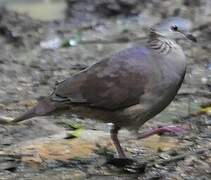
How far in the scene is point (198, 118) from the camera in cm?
666

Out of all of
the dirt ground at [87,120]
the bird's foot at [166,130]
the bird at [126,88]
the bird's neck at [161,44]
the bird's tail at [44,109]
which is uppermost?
the bird's neck at [161,44]

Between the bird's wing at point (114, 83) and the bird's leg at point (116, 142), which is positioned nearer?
the bird's wing at point (114, 83)

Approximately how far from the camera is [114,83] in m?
5.47

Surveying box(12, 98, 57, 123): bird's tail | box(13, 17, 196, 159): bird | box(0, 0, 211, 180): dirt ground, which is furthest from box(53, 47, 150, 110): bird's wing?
box(0, 0, 211, 180): dirt ground

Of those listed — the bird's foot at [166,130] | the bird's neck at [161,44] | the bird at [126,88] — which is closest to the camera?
the bird at [126,88]

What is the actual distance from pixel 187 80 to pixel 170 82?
2.66m

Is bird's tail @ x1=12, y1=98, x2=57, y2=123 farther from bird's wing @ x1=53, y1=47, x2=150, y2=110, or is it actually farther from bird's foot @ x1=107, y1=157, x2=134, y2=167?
bird's foot @ x1=107, y1=157, x2=134, y2=167

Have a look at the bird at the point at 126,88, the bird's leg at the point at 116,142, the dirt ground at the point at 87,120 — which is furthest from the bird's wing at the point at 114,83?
the dirt ground at the point at 87,120

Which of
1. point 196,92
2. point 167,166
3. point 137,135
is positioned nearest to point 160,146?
point 137,135

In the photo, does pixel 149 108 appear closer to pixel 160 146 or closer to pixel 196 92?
pixel 160 146

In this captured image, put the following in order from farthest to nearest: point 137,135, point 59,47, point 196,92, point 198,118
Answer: point 59,47, point 196,92, point 198,118, point 137,135

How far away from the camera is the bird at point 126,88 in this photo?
17.7ft

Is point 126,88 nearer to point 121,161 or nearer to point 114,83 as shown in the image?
point 114,83

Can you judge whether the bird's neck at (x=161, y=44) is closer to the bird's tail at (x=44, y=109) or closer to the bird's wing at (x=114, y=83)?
the bird's wing at (x=114, y=83)
